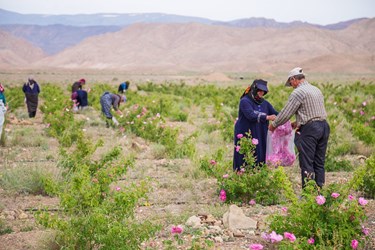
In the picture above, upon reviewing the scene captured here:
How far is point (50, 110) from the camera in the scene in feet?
46.9

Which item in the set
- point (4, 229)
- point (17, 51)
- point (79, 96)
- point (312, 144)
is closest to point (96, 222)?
point (4, 229)

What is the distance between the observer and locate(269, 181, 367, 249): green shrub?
3920 mm

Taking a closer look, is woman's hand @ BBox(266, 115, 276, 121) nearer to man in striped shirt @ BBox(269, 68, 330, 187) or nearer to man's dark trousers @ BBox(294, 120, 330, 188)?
man in striped shirt @ BBox(269, 68, 330, 187)

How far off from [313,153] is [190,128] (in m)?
8.22

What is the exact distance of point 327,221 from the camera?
4.06 meters

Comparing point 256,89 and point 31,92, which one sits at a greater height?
point 256,89

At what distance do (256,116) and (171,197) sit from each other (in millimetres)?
1655

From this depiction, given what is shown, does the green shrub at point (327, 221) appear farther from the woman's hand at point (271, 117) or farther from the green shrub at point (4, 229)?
the green shrub at point (4, 229)

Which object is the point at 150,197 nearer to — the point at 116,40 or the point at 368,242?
the point at 368,242

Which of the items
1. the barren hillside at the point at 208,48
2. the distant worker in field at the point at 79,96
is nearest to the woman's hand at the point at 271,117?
the distant worker in field at the point at 79,96

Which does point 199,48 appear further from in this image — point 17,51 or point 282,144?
point 282,144

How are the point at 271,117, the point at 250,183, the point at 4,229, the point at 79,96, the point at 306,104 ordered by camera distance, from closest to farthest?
the point at 4,229
the point at 306,104
the point at 250,183
the point at 271,117
the point at 79,96

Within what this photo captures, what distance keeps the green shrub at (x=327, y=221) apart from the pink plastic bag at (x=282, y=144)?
229cm

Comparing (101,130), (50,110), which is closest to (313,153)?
(101,130)
